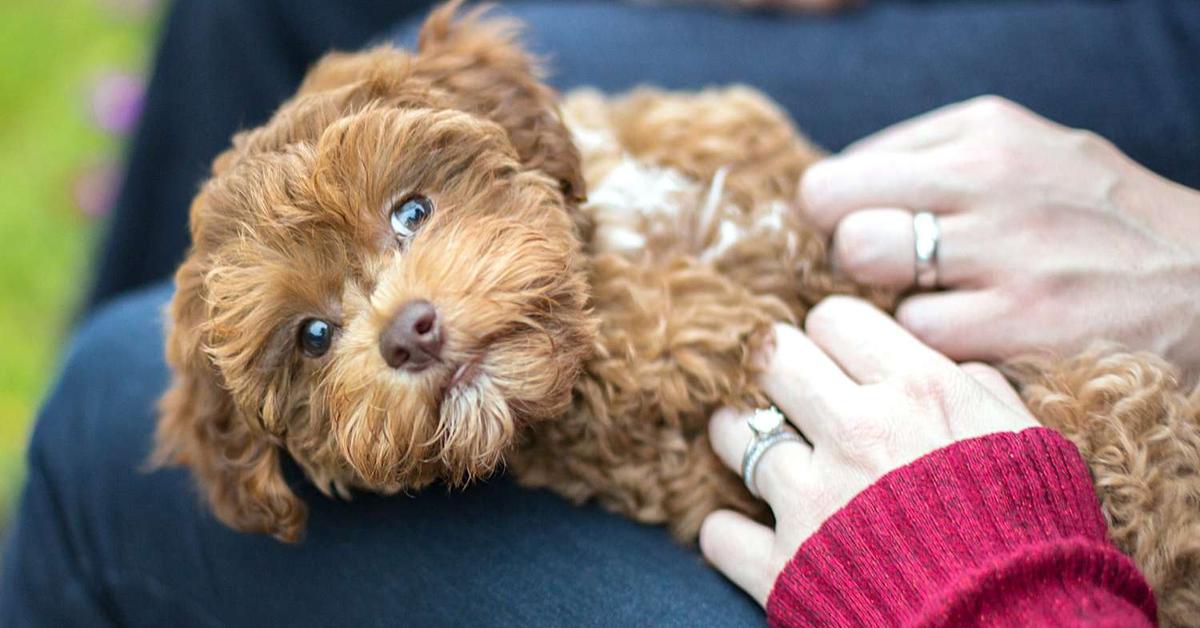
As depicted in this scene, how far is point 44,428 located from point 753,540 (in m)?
2.19

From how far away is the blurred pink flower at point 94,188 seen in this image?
207 inches

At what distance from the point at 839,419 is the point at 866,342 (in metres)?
0.24

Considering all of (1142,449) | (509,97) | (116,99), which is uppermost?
(509,97)

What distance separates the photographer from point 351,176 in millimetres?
2064

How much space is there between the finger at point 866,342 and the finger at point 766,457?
244 mm

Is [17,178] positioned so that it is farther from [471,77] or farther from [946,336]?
[946,336]

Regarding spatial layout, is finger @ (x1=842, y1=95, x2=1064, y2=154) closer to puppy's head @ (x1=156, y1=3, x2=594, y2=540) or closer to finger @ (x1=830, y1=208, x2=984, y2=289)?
finger @ (x1=830, y1=208, x2=984, y2=289)

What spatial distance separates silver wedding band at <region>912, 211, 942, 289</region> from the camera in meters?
2.38

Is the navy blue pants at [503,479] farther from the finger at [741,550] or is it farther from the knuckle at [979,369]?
the knuckle at [979,369]

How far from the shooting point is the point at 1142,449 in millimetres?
2070

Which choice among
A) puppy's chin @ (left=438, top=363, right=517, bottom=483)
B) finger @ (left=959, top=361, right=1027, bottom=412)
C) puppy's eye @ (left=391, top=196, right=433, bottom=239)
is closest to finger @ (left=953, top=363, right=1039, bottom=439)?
finger @ (left=959, top=361, right=1027, bottom=412)

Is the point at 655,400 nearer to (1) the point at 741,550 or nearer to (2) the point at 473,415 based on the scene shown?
(1) the point at 741,550

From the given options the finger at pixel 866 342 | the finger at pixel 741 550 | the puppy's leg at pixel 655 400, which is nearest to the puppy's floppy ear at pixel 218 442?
the puppy's leg at pixel 655 400

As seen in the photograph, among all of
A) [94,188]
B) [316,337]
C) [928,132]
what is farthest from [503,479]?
[94,188]
